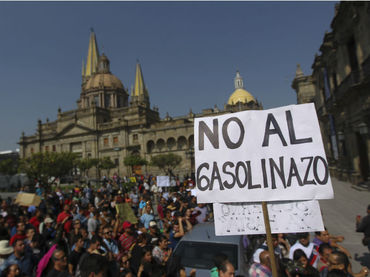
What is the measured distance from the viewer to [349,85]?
14508mm

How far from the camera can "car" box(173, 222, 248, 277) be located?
403cm

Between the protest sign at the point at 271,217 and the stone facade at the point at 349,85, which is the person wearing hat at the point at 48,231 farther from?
the stone facade at the point at 349,85

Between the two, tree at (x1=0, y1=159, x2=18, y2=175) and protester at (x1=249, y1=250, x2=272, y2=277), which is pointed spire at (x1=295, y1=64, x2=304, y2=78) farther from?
tree at (x1=0, y1=159, x2=18, y2=175)

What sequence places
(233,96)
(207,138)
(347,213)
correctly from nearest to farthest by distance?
1. (207,138)
2. (347,213)
3. (233,96)

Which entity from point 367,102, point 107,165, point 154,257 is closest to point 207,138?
point 154,257

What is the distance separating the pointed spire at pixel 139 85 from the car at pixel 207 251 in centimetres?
5756

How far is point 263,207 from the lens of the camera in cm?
266

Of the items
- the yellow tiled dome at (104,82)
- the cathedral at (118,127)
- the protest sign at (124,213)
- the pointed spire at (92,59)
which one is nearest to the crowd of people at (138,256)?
the protest sign at (124,213)

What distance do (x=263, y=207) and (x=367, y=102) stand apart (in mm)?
13098

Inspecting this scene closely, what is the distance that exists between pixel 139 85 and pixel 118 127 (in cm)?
1626

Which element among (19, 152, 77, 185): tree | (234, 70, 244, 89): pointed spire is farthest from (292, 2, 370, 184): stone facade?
(234, 70, 244, 89): pointed spire

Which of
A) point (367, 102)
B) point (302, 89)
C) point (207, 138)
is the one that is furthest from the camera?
point (302, 89)

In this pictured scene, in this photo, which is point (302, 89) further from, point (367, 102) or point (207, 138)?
point (207, 138)

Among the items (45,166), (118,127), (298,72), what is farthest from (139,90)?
(298,72)
